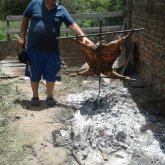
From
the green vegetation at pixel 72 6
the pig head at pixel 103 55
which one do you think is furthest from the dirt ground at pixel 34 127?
the green vegetation at pixel 72 6

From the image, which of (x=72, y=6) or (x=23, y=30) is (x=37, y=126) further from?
(x=72, y=6)

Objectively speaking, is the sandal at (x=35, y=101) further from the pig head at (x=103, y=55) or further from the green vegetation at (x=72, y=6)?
the green vegetation at (x=72, y=6)

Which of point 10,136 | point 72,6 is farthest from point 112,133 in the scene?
point 72,6

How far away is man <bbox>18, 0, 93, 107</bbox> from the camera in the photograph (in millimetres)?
7973

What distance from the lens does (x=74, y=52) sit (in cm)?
1227

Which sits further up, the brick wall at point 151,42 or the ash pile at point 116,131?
the brick wall at point 151,42

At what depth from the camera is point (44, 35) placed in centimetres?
801

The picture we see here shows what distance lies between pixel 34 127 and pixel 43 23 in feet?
6.43

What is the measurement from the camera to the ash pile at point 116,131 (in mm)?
5859

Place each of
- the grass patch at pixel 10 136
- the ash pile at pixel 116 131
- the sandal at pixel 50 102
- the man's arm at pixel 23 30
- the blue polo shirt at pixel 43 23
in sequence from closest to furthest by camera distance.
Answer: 1. the ash pile at pixel 116 131
2. the grass patch at pixel 10 136
3. the blue polo shirt at pixel 43 23
4. the man's arm at pixel 23 30
5. the sandal at pixel 50 102

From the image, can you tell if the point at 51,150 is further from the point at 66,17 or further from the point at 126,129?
the point at 66,17

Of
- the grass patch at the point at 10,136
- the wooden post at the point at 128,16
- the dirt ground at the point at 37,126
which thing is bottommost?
the dirt ground at the point at 37,126

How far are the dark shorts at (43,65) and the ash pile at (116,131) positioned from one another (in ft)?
2.23

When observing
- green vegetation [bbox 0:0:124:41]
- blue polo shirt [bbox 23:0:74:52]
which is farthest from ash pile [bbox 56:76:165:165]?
green vegetation [bbox 0:0:124:41]
